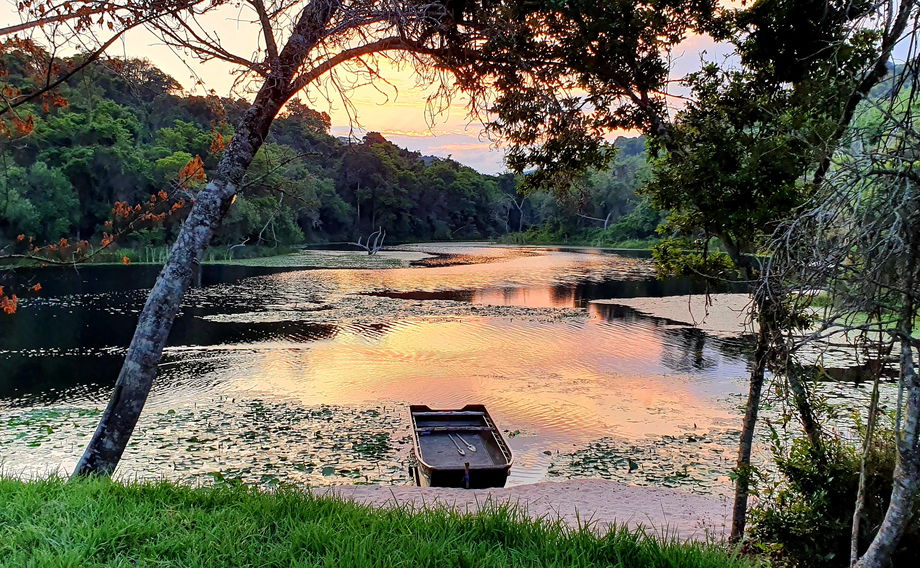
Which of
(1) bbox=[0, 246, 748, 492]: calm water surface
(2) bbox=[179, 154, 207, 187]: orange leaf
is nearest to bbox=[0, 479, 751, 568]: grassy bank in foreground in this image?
(2) bbox=[179, 154, 207, 187]: orange leaf

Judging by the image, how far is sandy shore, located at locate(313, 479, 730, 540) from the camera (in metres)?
6.30

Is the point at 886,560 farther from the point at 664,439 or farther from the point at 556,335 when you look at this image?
the point at 556,335

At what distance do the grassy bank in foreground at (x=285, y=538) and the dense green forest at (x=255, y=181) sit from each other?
3069 mm

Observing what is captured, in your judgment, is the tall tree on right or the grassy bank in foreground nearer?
the grassy bank in foreground

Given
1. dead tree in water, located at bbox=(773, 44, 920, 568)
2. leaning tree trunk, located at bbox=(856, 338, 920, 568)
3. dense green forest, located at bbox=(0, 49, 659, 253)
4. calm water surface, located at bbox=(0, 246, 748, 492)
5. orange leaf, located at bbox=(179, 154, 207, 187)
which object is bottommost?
calm water surface, located at bbox=(0, 246, 748, 492)

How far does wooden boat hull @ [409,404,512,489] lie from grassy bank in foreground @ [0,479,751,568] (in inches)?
173

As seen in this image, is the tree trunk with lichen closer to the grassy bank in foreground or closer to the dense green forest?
the dense green forest

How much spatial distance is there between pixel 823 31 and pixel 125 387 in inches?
260

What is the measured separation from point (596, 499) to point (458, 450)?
216 cm

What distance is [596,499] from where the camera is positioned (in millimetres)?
7219

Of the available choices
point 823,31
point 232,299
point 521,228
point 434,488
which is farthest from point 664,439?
point 521,228

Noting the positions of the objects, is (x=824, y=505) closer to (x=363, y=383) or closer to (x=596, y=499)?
(x=596, y=499)

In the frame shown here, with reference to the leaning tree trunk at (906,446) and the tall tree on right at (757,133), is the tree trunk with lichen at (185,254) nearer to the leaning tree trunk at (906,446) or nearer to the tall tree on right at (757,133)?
the tall tree on right at (757,133)

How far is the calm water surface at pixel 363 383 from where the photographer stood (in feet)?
28.4
